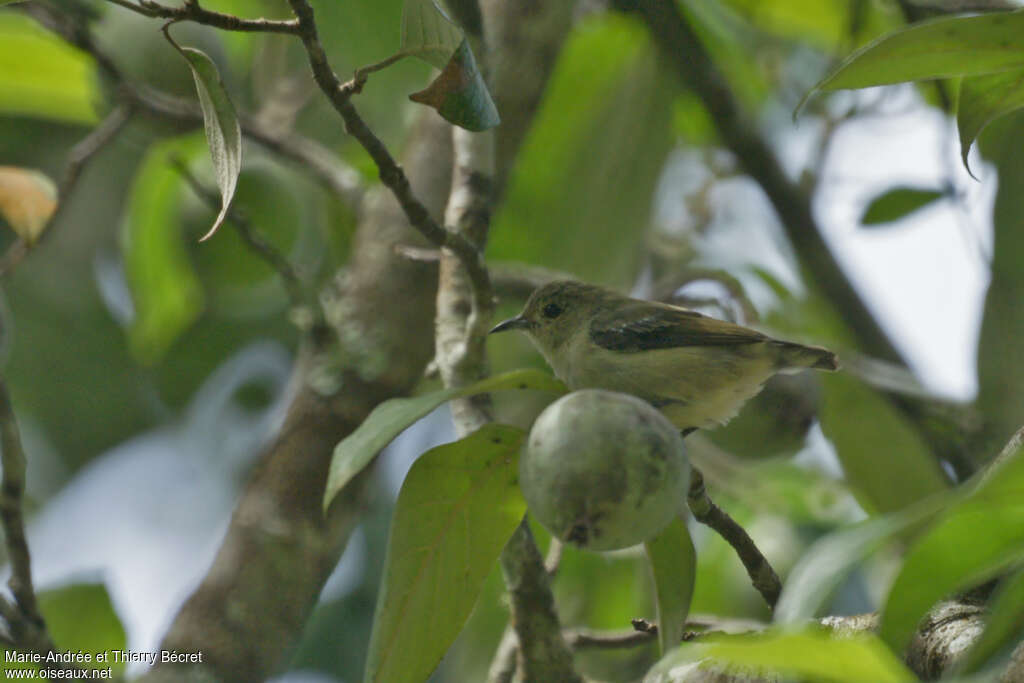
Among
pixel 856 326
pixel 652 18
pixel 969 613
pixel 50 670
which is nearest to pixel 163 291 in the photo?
pixel 652 18

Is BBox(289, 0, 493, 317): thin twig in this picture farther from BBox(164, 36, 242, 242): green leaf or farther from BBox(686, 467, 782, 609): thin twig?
BBox(686, 467, 782, 609): thin twig

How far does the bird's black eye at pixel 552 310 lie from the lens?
341cm

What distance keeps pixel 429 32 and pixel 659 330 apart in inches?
65.3

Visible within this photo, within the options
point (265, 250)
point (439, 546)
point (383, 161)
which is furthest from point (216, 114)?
point (265, 250)

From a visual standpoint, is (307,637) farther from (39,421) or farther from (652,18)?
(652,18)

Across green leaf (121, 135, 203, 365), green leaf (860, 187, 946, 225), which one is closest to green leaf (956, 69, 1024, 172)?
green leaf (860, 187, 946, 225)

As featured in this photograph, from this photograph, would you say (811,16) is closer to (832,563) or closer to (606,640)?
(606,640)

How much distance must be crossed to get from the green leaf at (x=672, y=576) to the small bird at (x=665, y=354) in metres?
0.99

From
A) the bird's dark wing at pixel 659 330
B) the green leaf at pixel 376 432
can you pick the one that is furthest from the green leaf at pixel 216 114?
the bird's dark wing at pixel 659 330

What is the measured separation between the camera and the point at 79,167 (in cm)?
310

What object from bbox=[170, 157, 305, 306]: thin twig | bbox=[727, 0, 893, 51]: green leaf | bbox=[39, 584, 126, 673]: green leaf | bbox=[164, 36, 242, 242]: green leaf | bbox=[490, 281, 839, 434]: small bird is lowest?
bbox=[39, 584, 126, 673]: green leaf

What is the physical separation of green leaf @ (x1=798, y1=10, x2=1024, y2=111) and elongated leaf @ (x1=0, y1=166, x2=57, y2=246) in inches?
79.9

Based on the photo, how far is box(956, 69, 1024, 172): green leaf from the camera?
1866 mm

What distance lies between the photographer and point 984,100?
189cm
